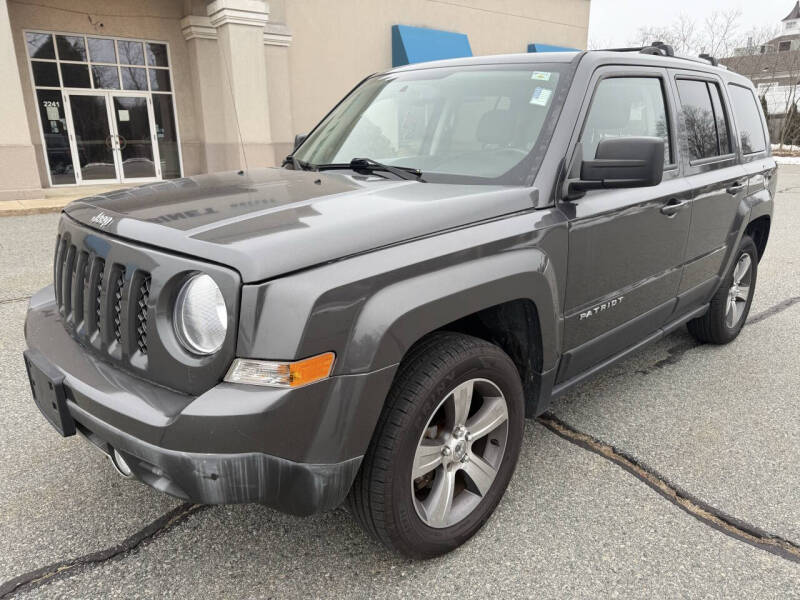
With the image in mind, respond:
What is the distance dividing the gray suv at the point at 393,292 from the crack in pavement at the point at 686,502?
1.43 feet

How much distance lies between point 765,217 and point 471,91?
281cm

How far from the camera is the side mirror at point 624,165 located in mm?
2410

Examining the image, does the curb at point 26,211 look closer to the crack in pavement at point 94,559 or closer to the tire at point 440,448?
the crack in pavement at point 94,559

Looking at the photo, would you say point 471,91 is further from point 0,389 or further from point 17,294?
point 17,294

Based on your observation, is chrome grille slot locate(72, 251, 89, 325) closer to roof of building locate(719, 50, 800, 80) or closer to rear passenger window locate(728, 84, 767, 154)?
rear passenger window locate(728, 84, 767, 154)

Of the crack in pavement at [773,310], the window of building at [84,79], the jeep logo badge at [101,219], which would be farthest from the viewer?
the window of building at [84,79]

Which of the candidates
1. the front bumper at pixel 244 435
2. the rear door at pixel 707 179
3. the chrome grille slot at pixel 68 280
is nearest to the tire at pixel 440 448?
the front bumper at pixel 244 435

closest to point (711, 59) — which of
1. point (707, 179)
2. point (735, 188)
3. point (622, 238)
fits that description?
point (735, 188)

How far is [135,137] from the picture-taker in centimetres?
1638

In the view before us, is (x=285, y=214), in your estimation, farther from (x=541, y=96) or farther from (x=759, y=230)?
(x=759, y=230)

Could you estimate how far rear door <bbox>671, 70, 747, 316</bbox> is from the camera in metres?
3.44

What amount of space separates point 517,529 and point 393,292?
47.4 inches

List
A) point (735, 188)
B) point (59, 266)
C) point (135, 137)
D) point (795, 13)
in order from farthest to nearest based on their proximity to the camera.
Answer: point (795, 13) < point (135, 137) < point (735, 188) < point (59, 266)

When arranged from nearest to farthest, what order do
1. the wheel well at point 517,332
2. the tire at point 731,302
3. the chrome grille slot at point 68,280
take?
the chrome grille slot at point 68,280
the wheel well at point 517,332
the tire at point 731,302
